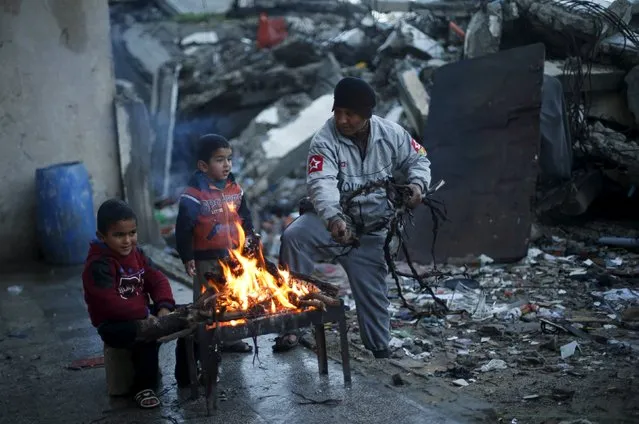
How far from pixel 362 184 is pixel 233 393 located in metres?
1.69

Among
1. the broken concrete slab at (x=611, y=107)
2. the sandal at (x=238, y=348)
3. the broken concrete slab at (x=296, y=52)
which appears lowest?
the sandal at (x=238, y=348)

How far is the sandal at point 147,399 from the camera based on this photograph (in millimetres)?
4539

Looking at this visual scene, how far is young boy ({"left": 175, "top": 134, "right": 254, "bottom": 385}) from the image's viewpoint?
5.46 m

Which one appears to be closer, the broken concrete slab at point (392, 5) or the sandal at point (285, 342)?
the sandal at point (285, 342)

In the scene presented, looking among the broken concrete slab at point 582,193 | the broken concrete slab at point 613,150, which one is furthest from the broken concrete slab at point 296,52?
the broken concrete slab at point 582,193

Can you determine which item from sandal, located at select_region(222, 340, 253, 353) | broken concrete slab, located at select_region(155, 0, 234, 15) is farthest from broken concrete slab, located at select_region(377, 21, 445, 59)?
sandal, located at select_region(222, 340, 253, 353)

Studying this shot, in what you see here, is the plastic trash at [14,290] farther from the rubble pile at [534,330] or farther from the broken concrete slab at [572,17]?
the broken concrete slab at [572,17]

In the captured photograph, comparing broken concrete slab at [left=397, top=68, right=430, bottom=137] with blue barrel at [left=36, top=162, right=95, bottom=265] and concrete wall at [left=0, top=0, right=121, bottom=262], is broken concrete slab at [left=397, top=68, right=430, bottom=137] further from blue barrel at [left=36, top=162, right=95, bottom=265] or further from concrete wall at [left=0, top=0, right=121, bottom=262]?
blue barrel at [left=36, top=162, right=95, bottom=265]

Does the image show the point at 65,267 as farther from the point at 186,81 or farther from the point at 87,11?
the point at 186,81

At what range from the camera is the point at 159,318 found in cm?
446

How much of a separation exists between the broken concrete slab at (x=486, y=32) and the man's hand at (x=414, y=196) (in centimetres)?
581

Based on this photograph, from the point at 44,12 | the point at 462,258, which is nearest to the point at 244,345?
the point at 462,258

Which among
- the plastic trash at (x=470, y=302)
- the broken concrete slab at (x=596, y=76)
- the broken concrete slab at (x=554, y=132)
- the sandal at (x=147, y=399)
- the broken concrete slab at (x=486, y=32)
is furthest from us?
the broken concrete slab at (x=486, y=32)

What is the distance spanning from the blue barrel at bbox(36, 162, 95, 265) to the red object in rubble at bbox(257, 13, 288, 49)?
880 centimetres
